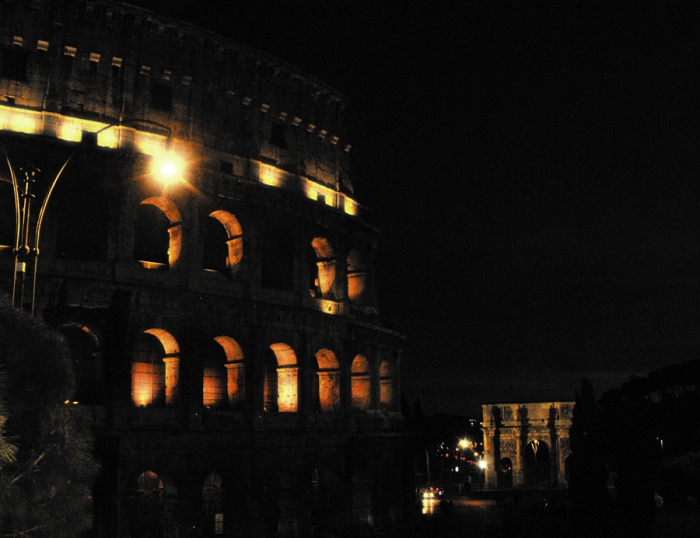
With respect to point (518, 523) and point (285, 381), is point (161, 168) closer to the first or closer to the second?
point (285, 381)

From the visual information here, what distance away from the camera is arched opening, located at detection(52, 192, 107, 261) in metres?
28.3

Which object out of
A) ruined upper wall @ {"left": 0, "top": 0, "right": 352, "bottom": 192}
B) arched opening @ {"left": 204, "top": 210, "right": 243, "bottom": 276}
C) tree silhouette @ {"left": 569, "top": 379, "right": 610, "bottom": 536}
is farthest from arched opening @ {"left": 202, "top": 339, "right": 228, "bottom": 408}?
tree silhouette @ {"left": 569, "top": 379, "right": 610, "bottom": 536}

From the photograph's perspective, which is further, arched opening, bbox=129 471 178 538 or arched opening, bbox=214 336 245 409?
arched opening, bbox=214 336 245 409

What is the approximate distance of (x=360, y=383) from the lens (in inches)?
1296

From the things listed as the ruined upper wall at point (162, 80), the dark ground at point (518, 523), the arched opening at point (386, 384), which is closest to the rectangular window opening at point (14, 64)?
the ruined upper wall at point (162, 80)

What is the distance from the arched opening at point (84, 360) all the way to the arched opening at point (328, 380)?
8687 millimetres

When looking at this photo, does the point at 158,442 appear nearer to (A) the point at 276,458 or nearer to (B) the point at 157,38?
(A) the point at 276,458

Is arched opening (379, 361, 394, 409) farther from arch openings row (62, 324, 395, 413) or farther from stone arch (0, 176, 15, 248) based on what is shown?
stone arch (0, 176, 15, 248)

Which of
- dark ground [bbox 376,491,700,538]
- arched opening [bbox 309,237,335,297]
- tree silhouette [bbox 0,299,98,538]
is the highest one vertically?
arched opening [bbox 309,237,335,297]

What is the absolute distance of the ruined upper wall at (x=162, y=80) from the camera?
81.1 feet

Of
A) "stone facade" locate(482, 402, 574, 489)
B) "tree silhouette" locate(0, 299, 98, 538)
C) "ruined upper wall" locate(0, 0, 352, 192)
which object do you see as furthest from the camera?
"stone facade" locate(482, 402, 574, 489)

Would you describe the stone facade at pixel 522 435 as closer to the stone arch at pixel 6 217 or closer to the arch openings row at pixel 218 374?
the arch openings row at pixel 218 374

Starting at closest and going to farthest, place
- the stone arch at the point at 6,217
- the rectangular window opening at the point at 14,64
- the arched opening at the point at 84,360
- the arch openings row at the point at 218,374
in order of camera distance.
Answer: the arched opening at the point at 84,360 < the rectangular window opening at the point at 14,64 < the arch openings row at the point at 218,374 < the stone arch at the point at 6,217

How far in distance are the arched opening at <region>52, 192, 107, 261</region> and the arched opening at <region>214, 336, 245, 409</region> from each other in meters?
5.52
